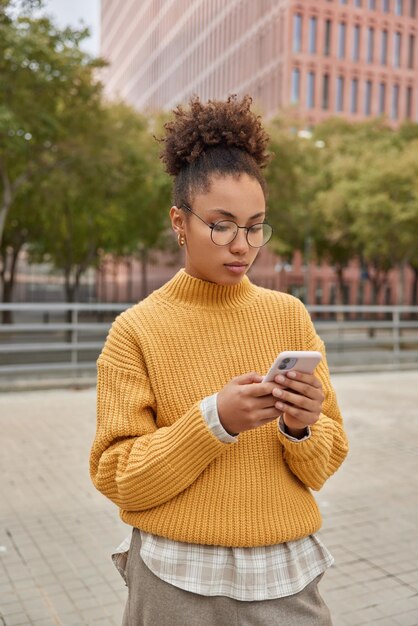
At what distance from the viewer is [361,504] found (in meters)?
5.33

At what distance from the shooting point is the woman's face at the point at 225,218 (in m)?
1.56

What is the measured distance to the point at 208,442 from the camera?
1.44 metres

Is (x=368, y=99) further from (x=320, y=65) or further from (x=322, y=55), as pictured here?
(x=322, y=55)

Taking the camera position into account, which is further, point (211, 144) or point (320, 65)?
point (320, 65)

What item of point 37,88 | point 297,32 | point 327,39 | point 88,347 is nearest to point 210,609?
point 88,347

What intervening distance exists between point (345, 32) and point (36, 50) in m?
47.1

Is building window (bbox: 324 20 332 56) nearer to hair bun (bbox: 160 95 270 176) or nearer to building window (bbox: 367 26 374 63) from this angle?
building window (bbox: 367 26 374 63)

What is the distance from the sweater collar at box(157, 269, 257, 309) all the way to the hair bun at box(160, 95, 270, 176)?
0.27 m

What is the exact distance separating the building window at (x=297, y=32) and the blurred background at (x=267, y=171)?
0.17 m

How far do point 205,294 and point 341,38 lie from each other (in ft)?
193

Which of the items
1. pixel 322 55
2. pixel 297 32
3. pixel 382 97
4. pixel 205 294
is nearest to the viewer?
pixel 205 294

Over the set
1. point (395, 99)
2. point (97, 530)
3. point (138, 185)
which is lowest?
point (97, 530)

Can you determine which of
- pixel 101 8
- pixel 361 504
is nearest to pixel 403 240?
pixel 361 504

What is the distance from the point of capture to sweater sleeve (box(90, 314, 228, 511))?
4.81 ft
